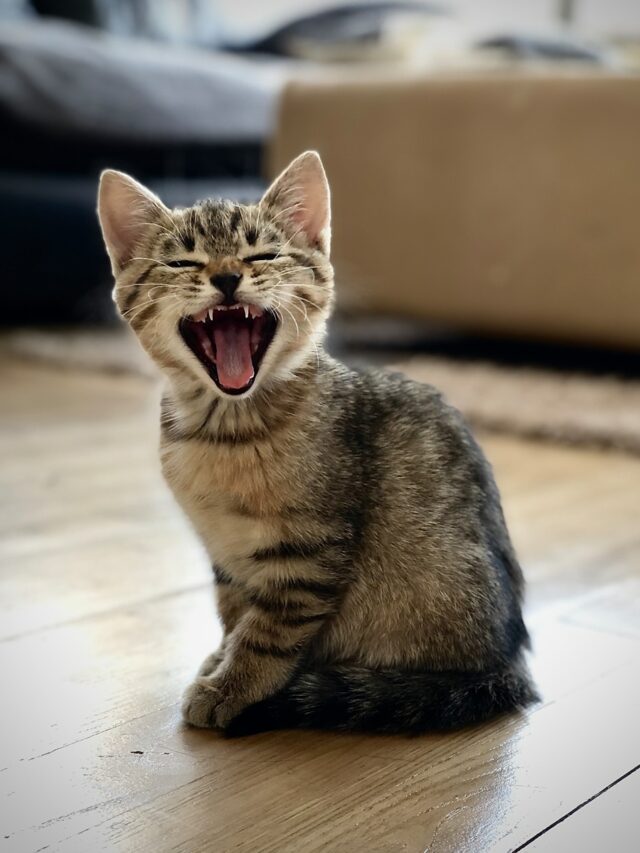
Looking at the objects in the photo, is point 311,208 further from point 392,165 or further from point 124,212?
point 392,165

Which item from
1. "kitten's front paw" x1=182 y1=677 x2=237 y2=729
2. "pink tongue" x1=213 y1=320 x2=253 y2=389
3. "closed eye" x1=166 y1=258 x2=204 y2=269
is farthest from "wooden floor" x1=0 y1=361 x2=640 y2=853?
"closed eye" x1=166 y1=258 x2=204 y2=269

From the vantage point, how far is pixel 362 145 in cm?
346

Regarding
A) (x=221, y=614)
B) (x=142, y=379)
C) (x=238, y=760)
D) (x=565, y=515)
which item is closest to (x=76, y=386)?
(x=142, y=379)

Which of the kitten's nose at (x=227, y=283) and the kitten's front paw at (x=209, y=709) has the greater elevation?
the kitten's nose at (x=227, y=283)

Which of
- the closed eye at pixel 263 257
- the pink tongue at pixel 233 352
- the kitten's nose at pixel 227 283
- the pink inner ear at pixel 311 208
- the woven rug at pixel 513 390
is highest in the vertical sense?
the pink inner ear at pixel 311 208

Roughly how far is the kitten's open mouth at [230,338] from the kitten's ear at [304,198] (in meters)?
0.15

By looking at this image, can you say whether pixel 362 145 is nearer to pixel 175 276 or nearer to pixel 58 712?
pixel 175 276

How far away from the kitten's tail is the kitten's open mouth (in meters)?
0.35

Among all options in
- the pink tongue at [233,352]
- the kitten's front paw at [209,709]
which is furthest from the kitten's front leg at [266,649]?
the pink tongue at [233,352]

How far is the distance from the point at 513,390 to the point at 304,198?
165cm

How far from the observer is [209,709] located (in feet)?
4.02

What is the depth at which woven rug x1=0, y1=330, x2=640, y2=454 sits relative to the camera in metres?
2.60

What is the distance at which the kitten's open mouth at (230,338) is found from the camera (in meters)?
1.29

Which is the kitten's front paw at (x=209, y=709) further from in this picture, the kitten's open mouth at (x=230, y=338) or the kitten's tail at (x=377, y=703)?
the kitten's open mouth at (x=230, y=338)
